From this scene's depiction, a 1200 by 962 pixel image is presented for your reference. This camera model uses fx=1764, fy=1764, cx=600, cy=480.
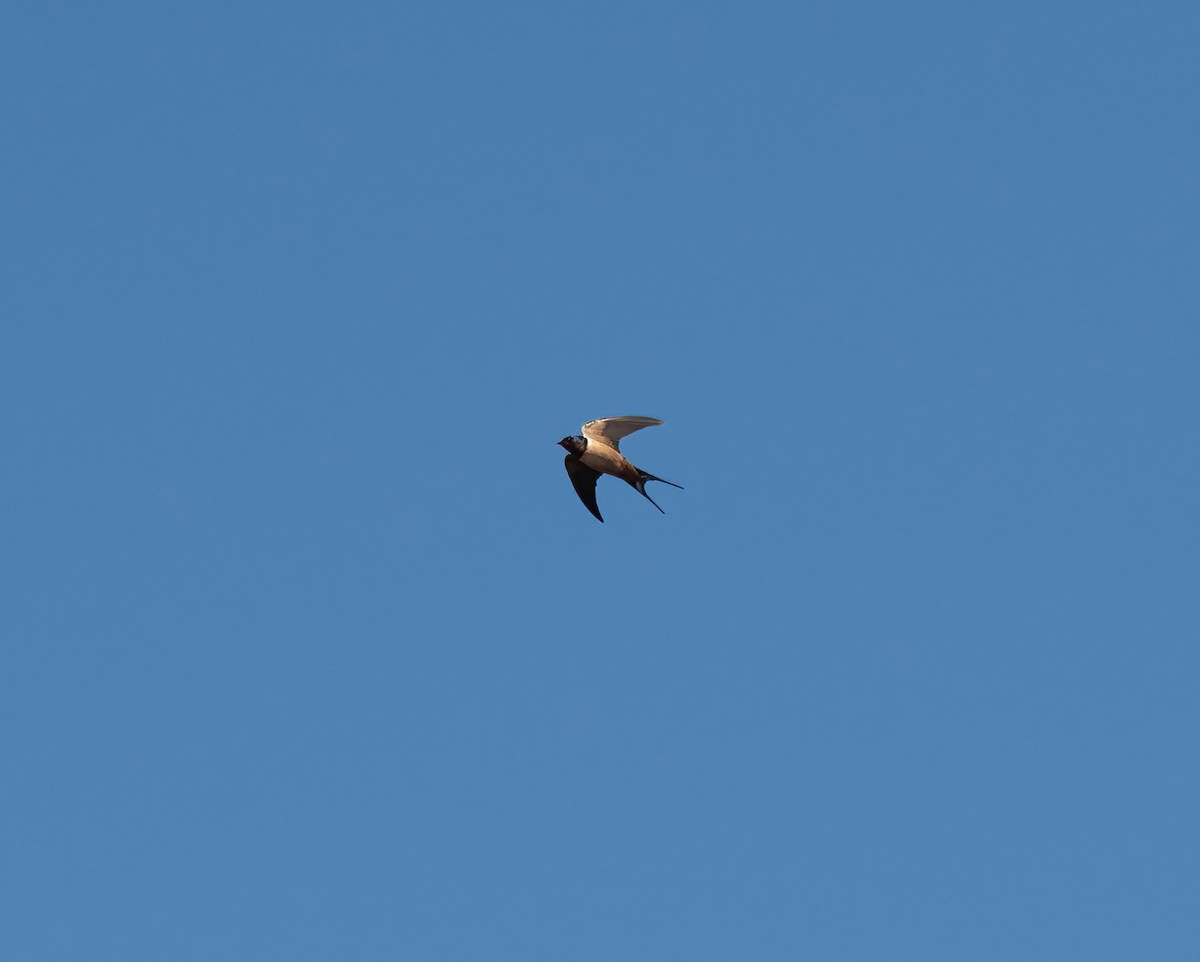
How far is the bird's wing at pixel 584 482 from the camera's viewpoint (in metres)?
47.3

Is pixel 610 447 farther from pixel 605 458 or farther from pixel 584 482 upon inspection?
pixel 584 482

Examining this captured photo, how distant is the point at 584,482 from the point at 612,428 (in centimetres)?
335

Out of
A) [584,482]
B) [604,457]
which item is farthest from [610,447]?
[584,482]


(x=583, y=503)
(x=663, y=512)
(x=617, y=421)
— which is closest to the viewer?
(x=663, y=512)

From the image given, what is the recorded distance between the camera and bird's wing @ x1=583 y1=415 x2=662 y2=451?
145ft

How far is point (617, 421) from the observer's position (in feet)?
145

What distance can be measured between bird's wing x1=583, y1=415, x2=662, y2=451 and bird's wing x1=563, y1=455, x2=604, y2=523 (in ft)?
8.44

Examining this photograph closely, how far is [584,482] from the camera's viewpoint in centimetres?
4756

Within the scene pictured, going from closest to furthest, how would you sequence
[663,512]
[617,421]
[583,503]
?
[663,512] < [617,421] < [583,503]

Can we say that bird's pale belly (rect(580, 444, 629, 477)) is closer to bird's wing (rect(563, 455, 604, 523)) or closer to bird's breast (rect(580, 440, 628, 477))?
bird's breast (rect(580, 440, 628, 477))

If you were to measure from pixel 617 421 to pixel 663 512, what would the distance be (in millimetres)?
3885

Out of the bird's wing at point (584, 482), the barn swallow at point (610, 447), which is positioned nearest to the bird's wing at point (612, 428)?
the barn swallow at point (610, 447)

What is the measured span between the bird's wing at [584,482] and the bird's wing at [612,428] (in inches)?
101

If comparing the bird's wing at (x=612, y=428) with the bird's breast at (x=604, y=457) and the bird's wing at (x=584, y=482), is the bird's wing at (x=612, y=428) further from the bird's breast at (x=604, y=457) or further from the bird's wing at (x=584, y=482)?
the bird's wing at (x=584, y=482)
